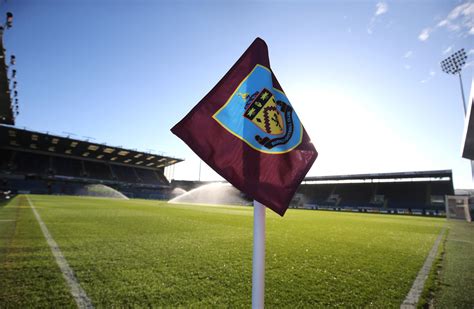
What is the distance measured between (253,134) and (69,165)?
65093mm

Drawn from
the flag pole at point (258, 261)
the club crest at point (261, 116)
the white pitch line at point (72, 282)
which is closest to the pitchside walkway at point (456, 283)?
the flag pole at point (258, 261)

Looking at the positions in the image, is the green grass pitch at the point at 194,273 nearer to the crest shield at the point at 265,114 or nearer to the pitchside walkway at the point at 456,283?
the pitchside walkway at the point at 456,283

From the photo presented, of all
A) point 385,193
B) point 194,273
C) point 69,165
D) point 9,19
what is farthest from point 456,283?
point 69,165

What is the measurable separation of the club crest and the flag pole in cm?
43

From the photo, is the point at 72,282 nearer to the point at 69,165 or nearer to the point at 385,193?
the point at 385,193

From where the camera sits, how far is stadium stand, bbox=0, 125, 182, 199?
47031 mm

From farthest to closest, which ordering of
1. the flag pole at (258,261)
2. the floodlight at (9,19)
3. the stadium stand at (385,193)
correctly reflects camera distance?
the stadium stand at (385,193)
the floodlight at (9,19)
the flag pole at (258,261)

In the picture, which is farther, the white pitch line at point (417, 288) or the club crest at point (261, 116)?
the white pitch line at point (417, 288)

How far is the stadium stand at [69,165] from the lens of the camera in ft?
154

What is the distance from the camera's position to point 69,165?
2183 inches

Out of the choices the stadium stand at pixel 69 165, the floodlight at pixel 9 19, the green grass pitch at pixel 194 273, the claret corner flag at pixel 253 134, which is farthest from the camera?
the stadium stand at pixel 69 165

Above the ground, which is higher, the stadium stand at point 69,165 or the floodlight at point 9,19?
the floodlight at point 9,19

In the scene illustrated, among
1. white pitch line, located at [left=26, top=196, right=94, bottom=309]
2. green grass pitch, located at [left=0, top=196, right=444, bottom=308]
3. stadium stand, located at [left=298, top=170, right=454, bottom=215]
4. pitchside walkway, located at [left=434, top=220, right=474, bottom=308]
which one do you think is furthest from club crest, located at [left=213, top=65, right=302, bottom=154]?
stadium stand, located at [left=298, top=170, right=454, bottom=215]

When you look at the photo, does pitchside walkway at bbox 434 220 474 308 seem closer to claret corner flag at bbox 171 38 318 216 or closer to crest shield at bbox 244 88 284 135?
claret corner flag at bbox 171 38 318 216
